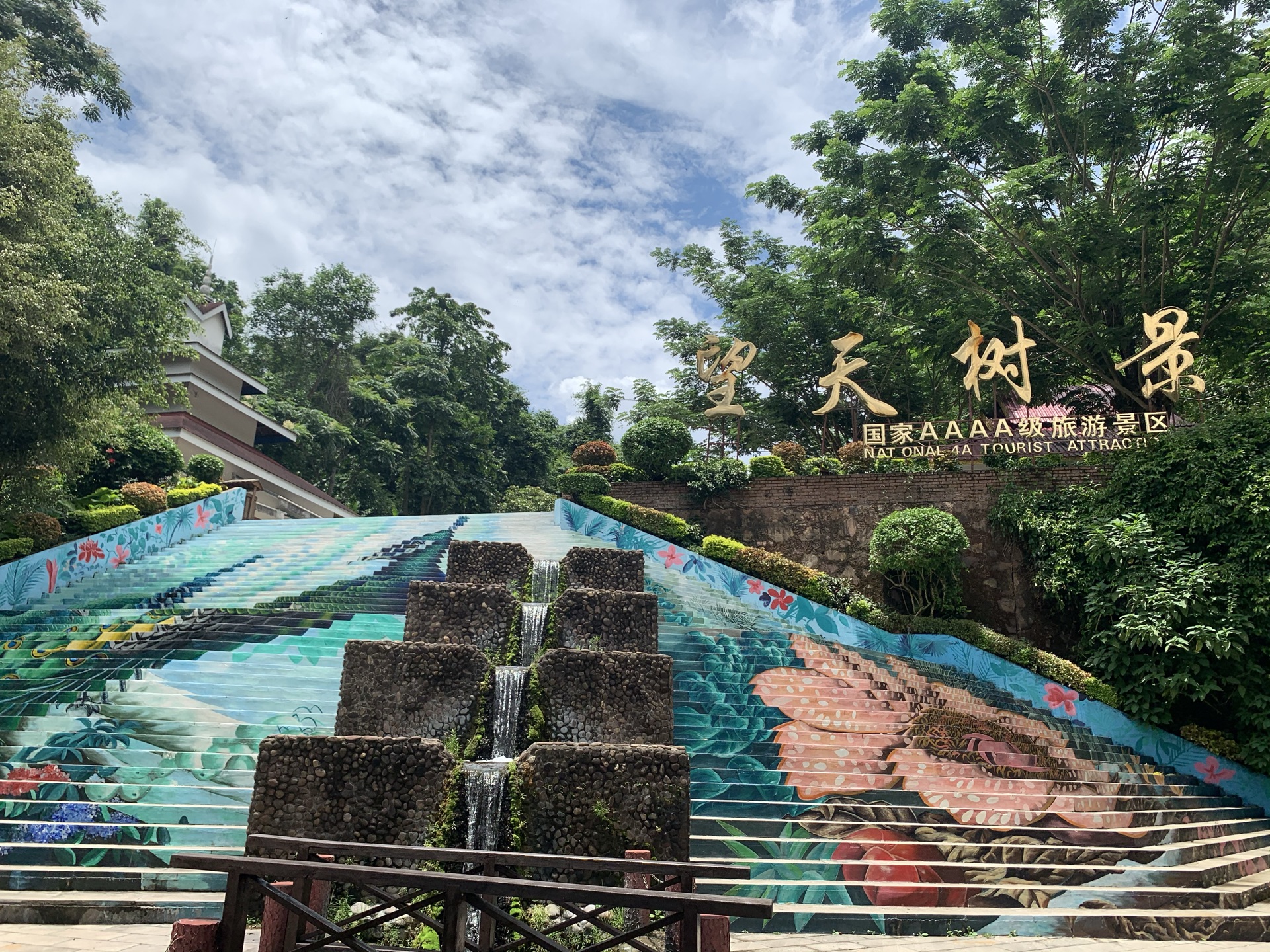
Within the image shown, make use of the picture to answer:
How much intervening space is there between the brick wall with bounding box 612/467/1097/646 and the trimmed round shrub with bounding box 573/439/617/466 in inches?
28.7

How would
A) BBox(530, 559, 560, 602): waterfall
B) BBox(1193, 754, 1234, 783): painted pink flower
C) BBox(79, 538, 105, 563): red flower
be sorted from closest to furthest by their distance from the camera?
BBox(1193, 754, 1234, 783): painted pink flower, BBox(530, 559, 560, 602): waterfall, BBox(79, 538, 105, 563): red flower

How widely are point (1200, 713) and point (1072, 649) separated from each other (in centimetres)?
233

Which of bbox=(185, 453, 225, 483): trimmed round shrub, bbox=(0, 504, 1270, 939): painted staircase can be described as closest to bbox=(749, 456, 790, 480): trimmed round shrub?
bbox=(0, 504, 1270, 939): painted staircase

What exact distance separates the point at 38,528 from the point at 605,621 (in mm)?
9760

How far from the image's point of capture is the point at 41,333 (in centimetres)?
1024

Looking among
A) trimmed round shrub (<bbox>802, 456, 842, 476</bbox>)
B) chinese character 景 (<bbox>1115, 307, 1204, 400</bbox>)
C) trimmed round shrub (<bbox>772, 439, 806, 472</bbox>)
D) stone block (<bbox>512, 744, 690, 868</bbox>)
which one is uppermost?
chinese character 景 (<bbox>1115, 307, 1204, 400</bbox>)

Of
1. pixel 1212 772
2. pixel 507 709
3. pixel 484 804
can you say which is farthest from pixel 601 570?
pixel 1212 772

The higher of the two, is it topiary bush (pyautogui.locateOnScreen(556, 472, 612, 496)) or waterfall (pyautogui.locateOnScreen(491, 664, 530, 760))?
topiary bush (pyautogui.locateOnScreen(556, 472, 612, 496))

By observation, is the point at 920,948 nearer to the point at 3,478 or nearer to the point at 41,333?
the point at 41,333

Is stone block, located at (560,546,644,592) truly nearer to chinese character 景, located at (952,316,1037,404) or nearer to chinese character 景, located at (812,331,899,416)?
chinese character 景, located at (812,331,899,416)

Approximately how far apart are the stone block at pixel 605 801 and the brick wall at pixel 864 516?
32.1ft

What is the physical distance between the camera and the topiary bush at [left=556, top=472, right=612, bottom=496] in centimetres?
1609

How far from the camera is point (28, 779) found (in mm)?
6773

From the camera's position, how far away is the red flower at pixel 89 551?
13016 mm
